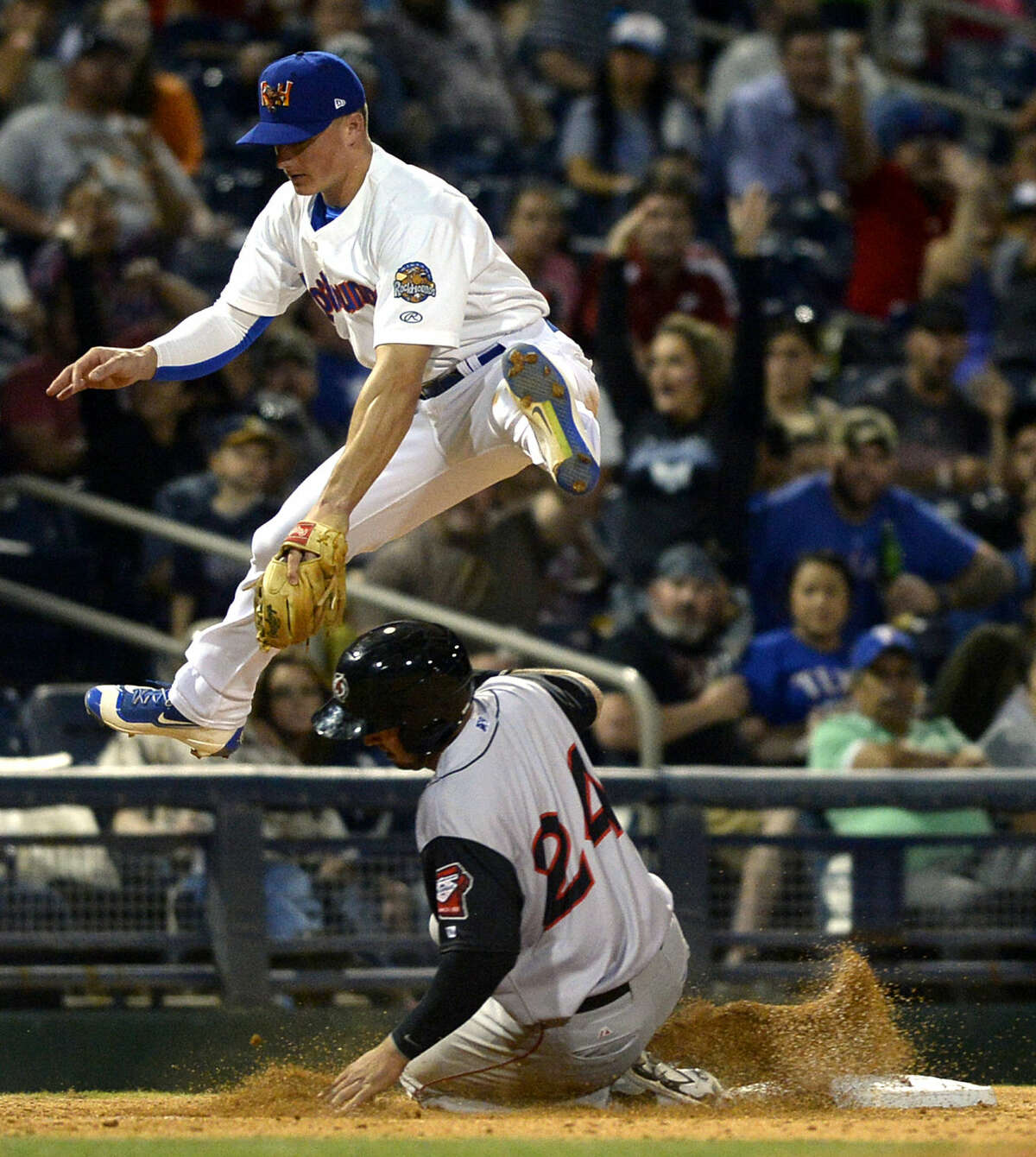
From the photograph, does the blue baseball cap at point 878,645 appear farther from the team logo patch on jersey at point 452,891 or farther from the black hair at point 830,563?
the team logo patch on jersey at point 452,891

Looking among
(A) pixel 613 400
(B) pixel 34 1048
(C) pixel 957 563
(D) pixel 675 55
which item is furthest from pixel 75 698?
(D) pixel 675 55

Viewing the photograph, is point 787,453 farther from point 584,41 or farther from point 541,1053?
point 541,1053

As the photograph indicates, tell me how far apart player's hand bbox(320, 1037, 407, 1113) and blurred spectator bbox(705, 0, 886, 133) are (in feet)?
22.5

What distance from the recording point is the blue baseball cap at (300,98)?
14.3ft

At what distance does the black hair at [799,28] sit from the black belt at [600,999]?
667cm

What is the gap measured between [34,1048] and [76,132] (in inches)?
171

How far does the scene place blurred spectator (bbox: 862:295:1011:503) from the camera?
8.90 metres

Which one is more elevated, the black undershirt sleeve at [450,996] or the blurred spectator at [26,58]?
the blurred spectator at [26,58]

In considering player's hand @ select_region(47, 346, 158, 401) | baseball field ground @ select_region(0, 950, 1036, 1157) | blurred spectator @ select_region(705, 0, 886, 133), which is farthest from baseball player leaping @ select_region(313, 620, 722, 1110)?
blurred spectator @ select_region(705, 0, 886, 133)

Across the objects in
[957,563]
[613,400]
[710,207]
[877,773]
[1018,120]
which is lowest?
[877,773]

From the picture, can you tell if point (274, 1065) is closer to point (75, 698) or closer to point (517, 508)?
point (75, 698)

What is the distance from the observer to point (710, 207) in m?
9.97

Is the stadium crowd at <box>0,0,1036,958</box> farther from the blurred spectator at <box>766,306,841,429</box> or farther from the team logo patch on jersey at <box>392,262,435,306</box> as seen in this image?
the team logo patch on jersey at <box>392,262,435,306</box>

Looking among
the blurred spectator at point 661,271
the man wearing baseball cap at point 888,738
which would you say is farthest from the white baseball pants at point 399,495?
the blurred spectator at point 661,271
